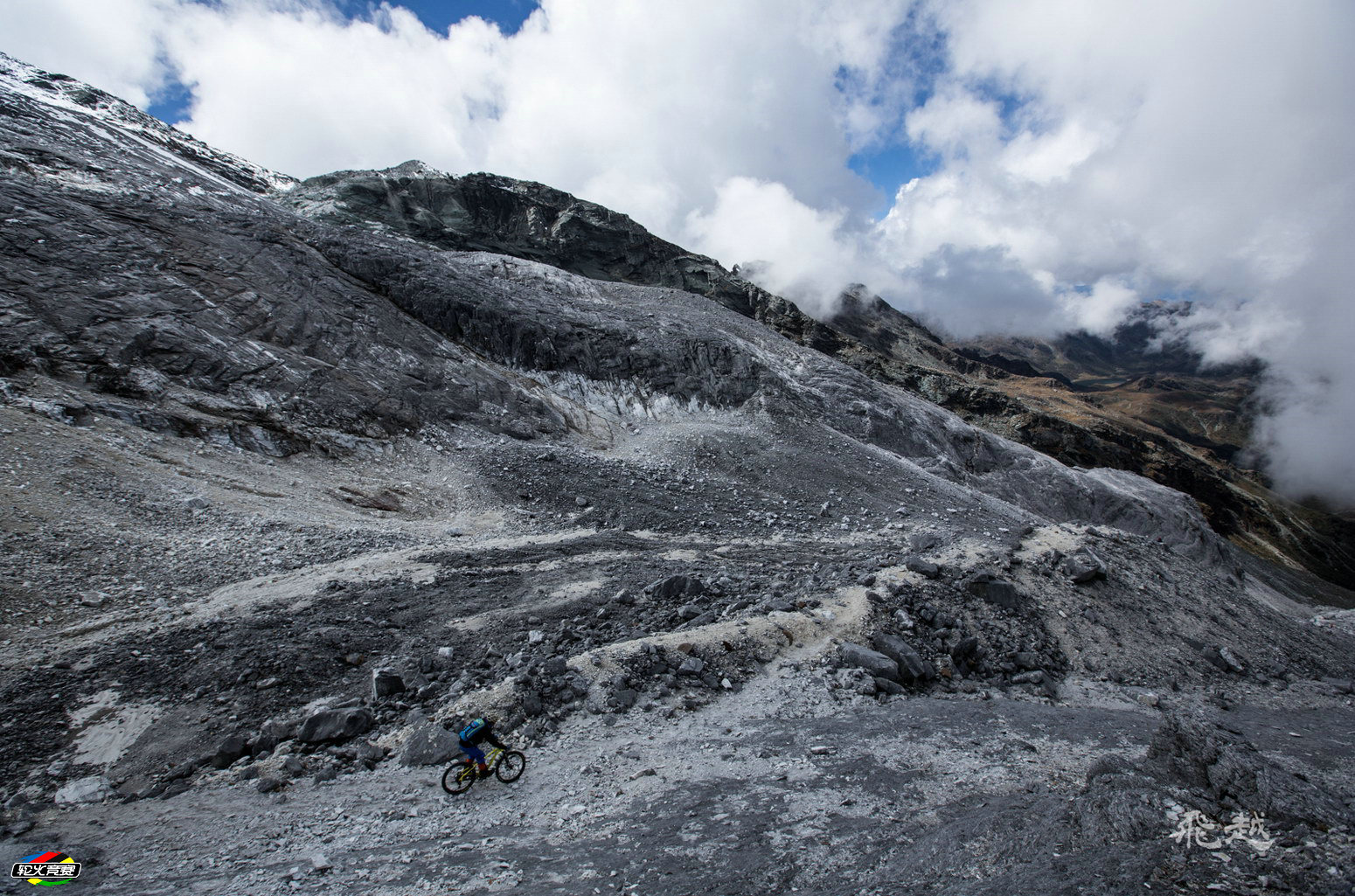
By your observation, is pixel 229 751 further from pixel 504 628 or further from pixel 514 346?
Answer: pixel 514 346

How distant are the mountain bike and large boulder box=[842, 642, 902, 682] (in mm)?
6286

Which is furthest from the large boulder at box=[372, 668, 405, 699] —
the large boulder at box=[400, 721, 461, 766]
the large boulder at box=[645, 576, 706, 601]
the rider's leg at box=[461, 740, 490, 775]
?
the large boulder at box=[645, 576, 706, 601]

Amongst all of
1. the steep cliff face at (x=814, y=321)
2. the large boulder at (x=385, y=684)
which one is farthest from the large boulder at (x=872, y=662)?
the steep cliff face at (x=814, y=321)

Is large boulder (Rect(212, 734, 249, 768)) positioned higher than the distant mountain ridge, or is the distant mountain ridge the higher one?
the distant mountain ridge

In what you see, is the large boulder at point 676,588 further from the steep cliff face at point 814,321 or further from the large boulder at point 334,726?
the steep cliff face at point 814,321

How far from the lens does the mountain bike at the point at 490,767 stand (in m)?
7.30

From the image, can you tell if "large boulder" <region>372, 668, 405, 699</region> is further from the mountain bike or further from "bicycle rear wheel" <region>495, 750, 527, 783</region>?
"bicycle rear wheel" <region>495, 750, 527, 783</region>

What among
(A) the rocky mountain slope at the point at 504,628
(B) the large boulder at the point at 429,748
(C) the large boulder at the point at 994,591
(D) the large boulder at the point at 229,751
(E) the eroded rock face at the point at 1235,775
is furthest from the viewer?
(C) the large boulder at the point at 994,591

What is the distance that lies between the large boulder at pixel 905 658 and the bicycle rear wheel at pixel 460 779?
7.76m

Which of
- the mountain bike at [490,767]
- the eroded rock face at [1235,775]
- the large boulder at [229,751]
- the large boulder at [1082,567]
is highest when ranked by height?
the large boulder at [1082,567]

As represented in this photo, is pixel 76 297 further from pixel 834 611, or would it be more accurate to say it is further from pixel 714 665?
pixel 834 611

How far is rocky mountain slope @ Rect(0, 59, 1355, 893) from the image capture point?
623 centimetres

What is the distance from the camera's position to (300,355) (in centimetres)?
2236

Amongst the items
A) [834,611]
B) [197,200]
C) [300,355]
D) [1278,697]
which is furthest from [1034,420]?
[197,200]
